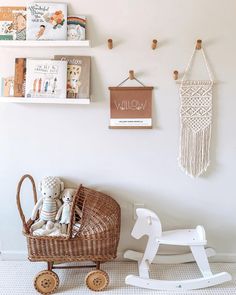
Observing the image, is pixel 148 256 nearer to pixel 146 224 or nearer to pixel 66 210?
pixel 146 224

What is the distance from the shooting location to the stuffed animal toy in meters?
2.05

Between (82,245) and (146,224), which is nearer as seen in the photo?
(82,245)

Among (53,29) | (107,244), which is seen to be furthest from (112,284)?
(53,29)

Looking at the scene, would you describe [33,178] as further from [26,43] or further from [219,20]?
[219,20]

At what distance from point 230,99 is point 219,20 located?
497 mm

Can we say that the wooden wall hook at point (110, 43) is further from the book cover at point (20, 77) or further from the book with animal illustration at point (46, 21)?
the book cover at point (20, 77)

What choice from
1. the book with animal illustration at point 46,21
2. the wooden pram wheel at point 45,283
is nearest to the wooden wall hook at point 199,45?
the book with animal illustration at point 46,21

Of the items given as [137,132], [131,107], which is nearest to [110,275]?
[137,132]

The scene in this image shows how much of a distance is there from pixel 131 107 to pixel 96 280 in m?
1.08

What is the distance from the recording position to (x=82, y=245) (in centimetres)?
188

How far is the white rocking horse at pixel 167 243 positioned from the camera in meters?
1.94

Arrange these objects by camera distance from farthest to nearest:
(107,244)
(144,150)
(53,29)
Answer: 1. (144,150)
2. (53,29)
3. (107,244)

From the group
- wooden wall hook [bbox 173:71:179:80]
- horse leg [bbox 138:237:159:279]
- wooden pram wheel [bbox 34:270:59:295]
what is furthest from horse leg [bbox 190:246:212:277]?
wooden wall hook [bbox 173:71:179:80]

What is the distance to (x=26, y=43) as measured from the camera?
200 centimetres
